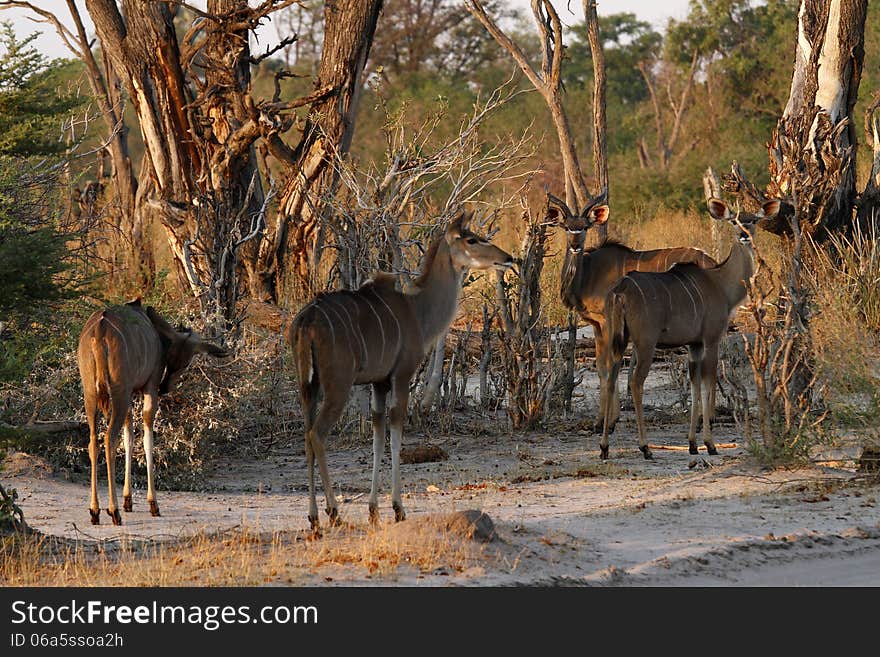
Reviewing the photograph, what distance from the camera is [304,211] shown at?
13117 mm

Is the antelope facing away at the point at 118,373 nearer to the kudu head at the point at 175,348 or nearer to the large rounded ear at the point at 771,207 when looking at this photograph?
the kudu head at the point at 175,348

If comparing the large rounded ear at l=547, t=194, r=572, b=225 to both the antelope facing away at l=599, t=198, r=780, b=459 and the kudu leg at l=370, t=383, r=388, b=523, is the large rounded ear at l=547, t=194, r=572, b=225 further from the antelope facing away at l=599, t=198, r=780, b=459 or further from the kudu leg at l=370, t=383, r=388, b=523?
the kudu leg at l=370, t=383, r=388, b=523

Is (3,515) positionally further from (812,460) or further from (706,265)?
(706,265)

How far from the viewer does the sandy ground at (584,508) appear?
650 cm

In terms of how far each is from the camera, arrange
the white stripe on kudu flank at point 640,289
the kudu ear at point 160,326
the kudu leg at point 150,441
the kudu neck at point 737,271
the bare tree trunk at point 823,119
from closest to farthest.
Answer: the kudu leg at point 150,441 < the kudu ear at point 160,326 < the white stripe on kudu flank at point 640,289 < the kudu neck at point 737,271 < the bare tree trunk at point 823,119

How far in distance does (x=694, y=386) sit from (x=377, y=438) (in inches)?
138

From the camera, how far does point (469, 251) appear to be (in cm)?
770

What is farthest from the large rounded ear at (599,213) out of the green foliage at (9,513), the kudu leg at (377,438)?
the green foliage at (9,513)

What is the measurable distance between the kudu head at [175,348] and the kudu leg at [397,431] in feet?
5.92

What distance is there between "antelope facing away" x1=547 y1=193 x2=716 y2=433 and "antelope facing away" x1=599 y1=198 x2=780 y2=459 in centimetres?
70

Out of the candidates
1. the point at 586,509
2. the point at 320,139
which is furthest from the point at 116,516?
the point at 320,139

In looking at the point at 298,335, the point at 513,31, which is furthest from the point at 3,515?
the point at 513,31

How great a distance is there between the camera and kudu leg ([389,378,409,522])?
280 inches

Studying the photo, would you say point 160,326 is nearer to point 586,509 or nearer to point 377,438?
point 377,438
